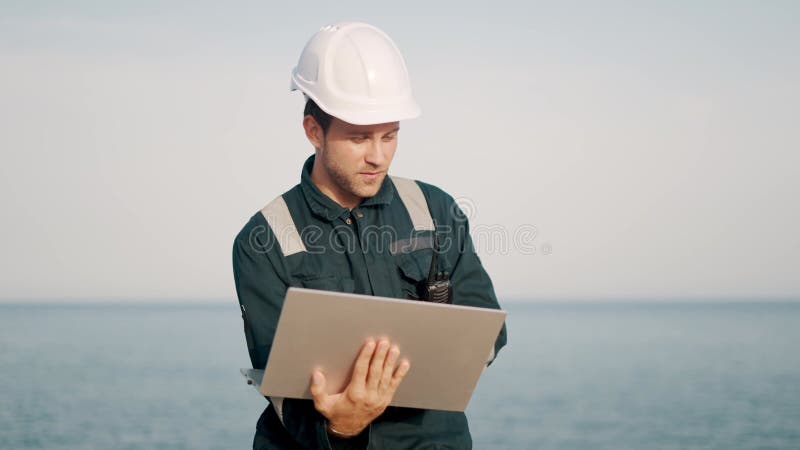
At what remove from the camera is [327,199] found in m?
2.82

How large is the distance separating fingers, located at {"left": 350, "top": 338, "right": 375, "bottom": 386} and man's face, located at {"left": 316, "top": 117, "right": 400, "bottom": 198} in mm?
625

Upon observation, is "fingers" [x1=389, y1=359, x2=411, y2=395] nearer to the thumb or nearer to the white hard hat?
the thumb

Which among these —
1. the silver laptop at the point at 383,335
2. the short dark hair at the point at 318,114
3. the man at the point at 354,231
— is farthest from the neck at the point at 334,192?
the silver laptop at the point at 383,335

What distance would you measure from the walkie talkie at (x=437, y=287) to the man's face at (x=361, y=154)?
30cm

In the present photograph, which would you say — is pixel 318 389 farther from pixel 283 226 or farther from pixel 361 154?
pixel 361 154

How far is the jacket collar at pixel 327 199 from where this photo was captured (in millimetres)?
2812

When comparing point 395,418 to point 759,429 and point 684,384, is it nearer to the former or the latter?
point 759,429

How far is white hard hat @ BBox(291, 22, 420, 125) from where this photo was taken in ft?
9.00

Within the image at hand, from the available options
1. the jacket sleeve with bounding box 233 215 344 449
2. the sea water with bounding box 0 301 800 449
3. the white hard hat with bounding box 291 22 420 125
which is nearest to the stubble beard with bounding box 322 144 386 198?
the white hard hat with bounding box 291 22 420 125

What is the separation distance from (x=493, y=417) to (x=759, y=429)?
4.73 meters

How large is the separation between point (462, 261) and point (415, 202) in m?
0.24

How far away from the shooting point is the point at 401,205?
294 cm

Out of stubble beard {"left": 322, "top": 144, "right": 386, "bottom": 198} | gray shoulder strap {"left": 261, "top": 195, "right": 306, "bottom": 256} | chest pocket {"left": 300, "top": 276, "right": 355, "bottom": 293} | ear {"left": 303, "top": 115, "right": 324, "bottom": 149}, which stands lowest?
chest pocket {"left": 300, "top": 276, "right": 355, "bottom": 293}

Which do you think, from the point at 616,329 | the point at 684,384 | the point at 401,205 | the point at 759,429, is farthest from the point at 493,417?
the point at 616,329
